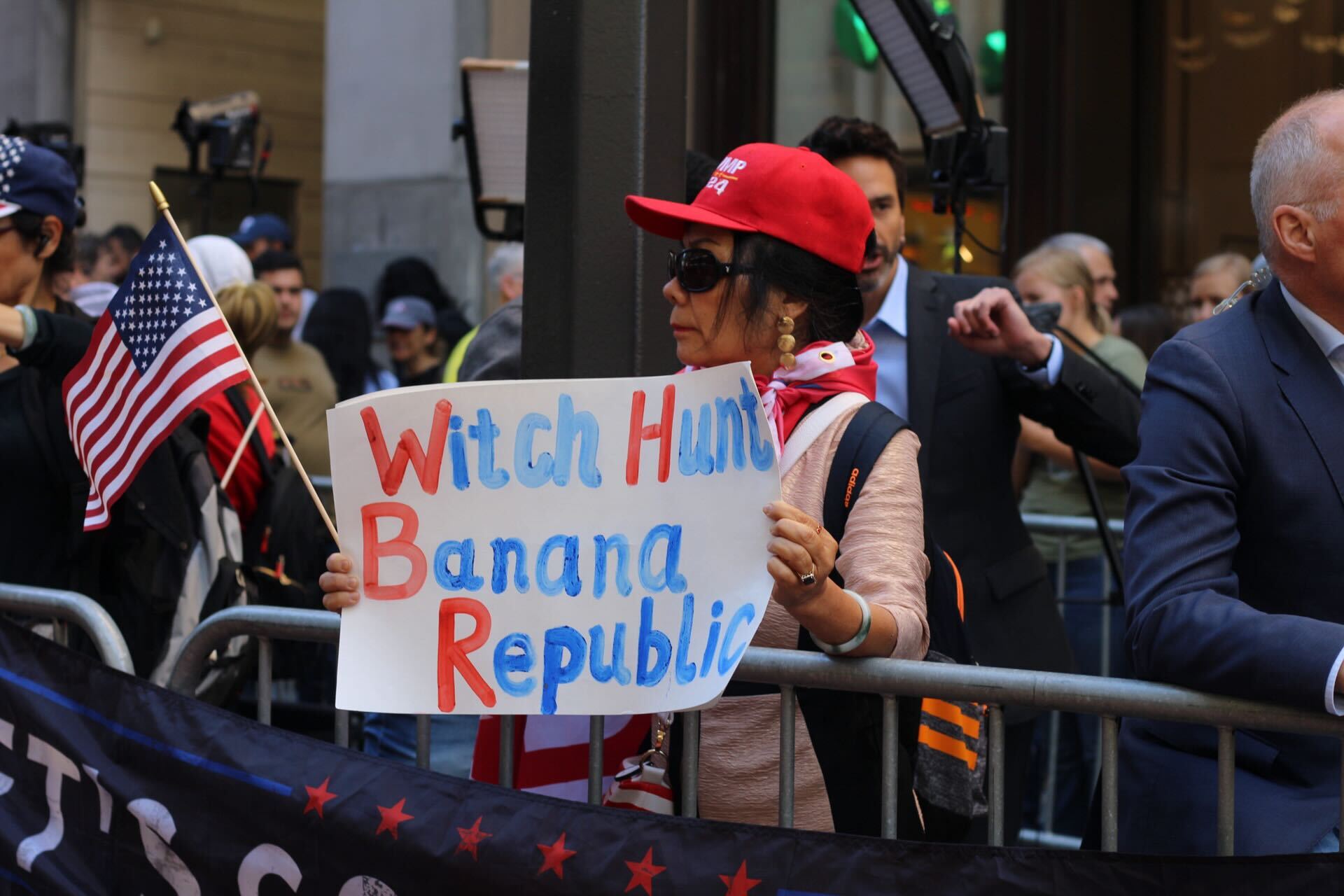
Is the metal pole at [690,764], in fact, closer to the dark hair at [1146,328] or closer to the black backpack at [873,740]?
the black backpack at [873,740]

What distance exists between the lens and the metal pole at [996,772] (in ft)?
8.21

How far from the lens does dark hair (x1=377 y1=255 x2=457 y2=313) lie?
1042cm

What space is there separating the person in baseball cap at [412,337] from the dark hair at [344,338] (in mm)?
478

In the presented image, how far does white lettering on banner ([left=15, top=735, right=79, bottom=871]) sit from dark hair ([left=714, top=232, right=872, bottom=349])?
153 centimetres

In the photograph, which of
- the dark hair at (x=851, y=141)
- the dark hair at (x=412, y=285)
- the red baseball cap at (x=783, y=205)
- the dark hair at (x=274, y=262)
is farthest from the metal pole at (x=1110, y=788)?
the dark hair at (x=412, y=285)

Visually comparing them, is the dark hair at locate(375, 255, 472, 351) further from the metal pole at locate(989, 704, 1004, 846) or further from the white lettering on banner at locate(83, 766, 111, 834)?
the metal pole at locate(989, 704, 1004, 846)

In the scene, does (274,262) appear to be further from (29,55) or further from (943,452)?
(29,55)

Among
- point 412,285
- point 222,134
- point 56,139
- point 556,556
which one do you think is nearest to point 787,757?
point 556,556

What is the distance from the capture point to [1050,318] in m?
4.08

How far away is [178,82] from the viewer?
53.3 ft

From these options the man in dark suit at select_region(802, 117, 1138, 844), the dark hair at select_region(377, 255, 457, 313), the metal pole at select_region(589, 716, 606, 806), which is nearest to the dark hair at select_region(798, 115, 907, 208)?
the man in dark suit at select_region(802, 117, 1138, 844)

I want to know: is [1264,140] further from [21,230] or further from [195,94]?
[195,94]

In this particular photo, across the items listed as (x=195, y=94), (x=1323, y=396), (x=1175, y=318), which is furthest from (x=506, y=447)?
(x=195, y=94)

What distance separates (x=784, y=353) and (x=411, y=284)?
315 inches
